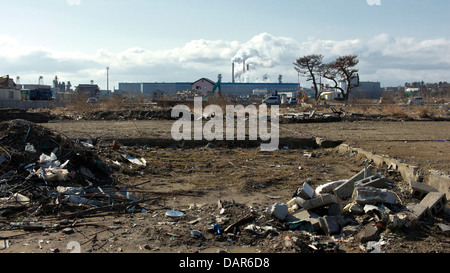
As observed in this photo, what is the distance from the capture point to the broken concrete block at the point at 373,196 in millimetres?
4730

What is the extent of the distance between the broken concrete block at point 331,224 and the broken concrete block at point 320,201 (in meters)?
0.22

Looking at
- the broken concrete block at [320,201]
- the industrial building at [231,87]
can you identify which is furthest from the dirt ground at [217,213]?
the industrial building at [231,87]

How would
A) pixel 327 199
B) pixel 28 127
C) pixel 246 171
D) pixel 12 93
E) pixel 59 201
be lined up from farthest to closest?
1. pixel 12 93
2. pixel 246 171
3. pixel 28 127
4. pixel 59 201
5. pixel 327 199

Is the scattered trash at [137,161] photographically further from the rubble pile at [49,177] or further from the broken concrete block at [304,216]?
the broken concrete block at [304,216]

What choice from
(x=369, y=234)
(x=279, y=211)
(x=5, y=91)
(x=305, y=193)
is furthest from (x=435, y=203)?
(x=5, y=91)

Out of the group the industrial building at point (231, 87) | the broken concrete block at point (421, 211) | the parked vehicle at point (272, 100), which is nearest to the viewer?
the broken concrete block at point (421, 211)

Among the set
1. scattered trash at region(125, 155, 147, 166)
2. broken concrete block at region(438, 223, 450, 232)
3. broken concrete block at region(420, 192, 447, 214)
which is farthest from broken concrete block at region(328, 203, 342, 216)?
scattered trash at region(125, 155, 147, 166)

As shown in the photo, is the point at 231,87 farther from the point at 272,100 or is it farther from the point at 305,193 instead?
the point at 305,193

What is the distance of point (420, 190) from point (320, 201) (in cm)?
162

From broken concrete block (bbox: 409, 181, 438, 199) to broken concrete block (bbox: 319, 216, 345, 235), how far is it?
145cm

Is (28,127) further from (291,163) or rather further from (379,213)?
(379,213)

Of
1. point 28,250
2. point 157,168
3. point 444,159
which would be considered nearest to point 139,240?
point 28,250

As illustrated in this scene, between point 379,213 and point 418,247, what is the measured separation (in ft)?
2.29
